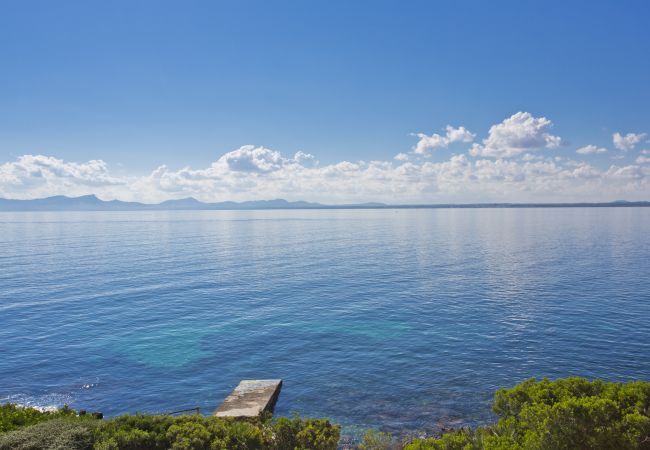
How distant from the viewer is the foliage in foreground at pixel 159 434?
18.3m

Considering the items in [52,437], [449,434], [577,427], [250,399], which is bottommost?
[250,399]

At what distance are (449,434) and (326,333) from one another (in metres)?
32.0

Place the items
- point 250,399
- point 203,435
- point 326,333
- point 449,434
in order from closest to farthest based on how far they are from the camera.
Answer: point 203,435, point 449,434, point 250,399, point 326,333

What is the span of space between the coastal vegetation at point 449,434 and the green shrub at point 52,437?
35mm

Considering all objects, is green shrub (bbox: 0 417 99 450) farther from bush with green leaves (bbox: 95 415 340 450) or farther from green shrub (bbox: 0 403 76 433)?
green shrub (bbox: 0 403 76 433)

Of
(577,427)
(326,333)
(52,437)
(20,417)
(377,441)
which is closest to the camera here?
(577,427)

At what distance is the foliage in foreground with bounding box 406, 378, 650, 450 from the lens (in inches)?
696

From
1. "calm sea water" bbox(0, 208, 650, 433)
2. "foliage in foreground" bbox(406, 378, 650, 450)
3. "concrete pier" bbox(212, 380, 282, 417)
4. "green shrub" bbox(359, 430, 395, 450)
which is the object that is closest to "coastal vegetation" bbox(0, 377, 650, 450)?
"foliage in foreground" bbox(406, 378, 650, 450)

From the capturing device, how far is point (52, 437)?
60.3 ft

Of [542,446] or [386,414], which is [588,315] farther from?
[542,446]

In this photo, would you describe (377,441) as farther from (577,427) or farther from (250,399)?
(577,427)

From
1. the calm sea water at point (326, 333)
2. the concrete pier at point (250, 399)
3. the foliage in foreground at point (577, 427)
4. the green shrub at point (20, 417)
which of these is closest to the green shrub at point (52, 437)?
the green shrub at point (20, 417)

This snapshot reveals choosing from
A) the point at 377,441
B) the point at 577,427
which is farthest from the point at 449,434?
the point at 377,441

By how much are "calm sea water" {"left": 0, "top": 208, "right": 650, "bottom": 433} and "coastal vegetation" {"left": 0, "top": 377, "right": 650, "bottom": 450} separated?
11.4 meters
